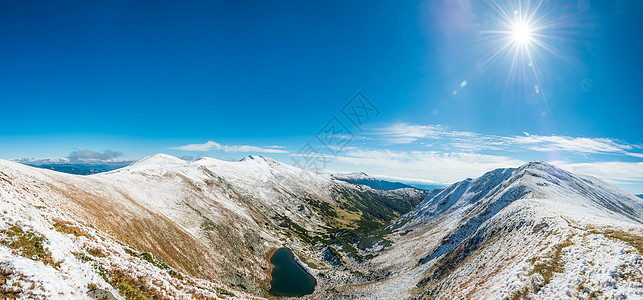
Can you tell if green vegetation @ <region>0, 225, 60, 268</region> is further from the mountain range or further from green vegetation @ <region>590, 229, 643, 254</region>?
green vegetation @ <region>590, 229, 643, 254</region>

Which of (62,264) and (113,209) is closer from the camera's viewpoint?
(62,264)

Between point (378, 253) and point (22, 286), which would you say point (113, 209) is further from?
point (378, 253)

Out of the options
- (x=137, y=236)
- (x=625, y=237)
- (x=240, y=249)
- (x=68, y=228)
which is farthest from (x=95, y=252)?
(x=240, y=249)

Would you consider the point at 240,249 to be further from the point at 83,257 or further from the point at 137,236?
the point at 83,257

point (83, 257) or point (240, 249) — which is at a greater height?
point (83, 257)

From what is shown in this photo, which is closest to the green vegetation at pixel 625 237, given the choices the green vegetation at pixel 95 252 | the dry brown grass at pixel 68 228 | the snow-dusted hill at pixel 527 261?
the snow-dusted hill at pixel 527 261

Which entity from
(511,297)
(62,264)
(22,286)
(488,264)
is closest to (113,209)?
(62,264)
